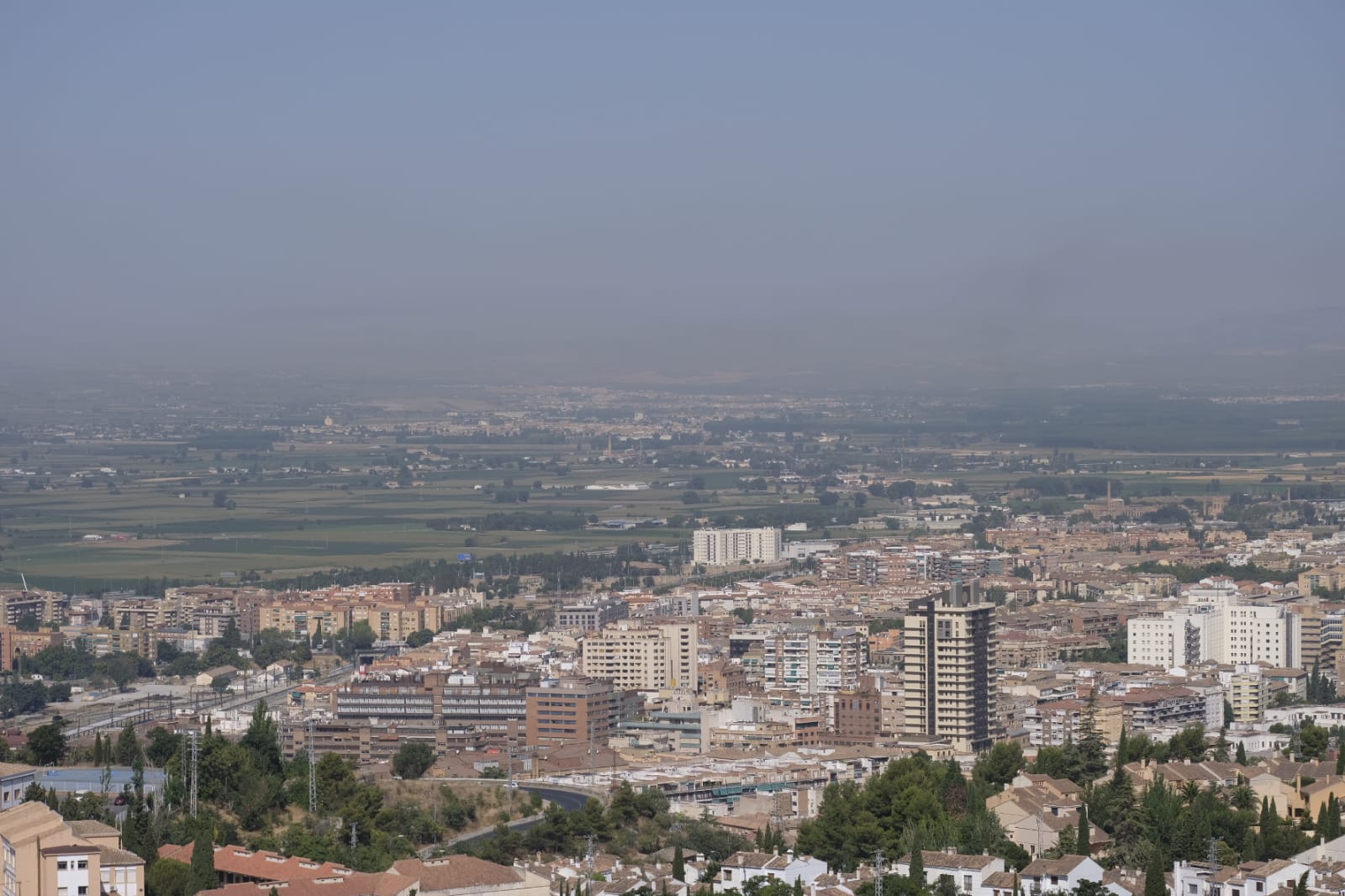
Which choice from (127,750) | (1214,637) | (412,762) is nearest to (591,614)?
(1214,637)

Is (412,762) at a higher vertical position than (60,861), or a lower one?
lower

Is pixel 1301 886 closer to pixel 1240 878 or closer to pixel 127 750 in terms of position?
pixel 1240 878

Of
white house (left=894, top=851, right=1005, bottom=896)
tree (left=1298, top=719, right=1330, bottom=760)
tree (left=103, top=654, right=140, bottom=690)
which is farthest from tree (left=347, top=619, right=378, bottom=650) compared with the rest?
white house (left=894, top=851, right=1005, bottom=896)

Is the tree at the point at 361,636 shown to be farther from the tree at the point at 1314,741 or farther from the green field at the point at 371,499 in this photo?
the tree at the point at 1314,741

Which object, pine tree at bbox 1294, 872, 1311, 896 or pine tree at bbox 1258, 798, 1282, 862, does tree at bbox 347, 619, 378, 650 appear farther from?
pine tree at bbox 1294, 872, 1311, 896

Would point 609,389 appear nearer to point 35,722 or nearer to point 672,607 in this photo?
point 672,607

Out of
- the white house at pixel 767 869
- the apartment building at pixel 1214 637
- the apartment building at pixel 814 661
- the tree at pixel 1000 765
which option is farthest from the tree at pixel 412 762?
the apartment building at pixel 1214 637
